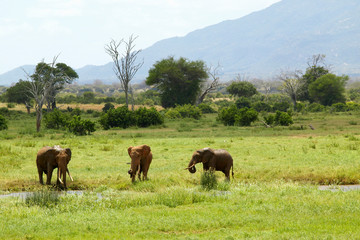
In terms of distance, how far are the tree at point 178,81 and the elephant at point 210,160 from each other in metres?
54.5

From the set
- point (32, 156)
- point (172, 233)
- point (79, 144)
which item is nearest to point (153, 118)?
point (79, 144)

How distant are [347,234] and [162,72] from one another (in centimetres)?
5957

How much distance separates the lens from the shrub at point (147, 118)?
1640 inches

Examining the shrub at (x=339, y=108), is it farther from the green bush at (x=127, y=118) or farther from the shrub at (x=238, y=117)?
the green bush at (x=127, y=118)

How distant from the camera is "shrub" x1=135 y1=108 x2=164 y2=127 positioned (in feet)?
137

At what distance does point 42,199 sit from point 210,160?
468 centimetres

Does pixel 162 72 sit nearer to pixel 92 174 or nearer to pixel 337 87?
pixel 337 87

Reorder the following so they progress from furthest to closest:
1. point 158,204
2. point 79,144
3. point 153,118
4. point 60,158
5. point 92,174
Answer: point 153,118
point 79,144
point 92,174
point 60,158
point 158,204

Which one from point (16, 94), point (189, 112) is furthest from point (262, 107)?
point (16, 94)

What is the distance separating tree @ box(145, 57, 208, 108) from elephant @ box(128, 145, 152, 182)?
5428cm

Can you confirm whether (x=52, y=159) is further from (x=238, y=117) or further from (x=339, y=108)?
(x=339, y=108)

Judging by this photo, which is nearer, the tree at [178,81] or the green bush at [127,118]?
the green bush at [127,118]

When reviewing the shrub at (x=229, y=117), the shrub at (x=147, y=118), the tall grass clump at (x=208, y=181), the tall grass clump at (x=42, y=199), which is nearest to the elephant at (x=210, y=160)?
the tall grass clump at (x=208, y=181)

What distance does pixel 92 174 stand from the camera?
48.5ft
